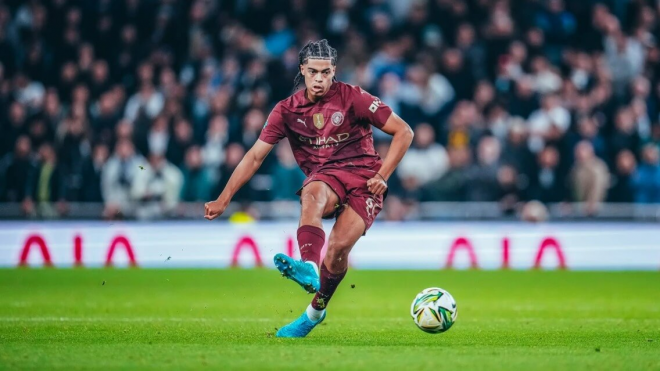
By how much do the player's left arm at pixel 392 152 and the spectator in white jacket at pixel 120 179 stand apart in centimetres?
916

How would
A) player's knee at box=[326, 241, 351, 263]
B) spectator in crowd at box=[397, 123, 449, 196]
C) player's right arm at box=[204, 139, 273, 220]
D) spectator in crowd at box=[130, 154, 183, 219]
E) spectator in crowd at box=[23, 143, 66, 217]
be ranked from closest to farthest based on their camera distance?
player's knee at box=[326, 241, 351, 263] < player's right arm at box=[204, 139, 273, 220] < spectator in crowd at box=[397, 123, 449, 196] < spectator in crowd at box=[130, 154, 183, 219] < spectator in crowd at box=[23, 143, 66, 217]

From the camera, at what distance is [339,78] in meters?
18.8

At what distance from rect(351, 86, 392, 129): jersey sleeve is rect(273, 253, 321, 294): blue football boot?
131cm

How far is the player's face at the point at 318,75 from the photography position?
877cm

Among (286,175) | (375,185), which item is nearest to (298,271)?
(375,185)

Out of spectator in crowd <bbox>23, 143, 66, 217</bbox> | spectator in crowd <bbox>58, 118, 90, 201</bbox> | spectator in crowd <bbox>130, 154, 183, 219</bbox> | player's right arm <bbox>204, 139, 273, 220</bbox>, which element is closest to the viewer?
player's right arm <bbox>204, 139, 273, 220</bbox>

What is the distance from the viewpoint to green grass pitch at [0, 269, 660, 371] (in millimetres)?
7383

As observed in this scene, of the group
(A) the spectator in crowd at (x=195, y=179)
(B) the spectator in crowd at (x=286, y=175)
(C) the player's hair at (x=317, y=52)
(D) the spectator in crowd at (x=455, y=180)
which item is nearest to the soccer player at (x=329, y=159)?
(C) the player's hair at (x=317, y=52)

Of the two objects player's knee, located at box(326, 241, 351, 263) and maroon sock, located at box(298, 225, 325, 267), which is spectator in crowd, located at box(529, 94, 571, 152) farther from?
maroon sock, located at box(298, 225, 325, 267)

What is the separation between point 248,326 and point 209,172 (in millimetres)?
7800

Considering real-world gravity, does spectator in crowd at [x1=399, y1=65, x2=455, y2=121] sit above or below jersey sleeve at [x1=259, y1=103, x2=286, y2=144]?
below

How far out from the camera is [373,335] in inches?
366

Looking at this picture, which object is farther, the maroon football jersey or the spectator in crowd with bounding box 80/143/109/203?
the spectator in crowd with bounding box 80/143/109/203

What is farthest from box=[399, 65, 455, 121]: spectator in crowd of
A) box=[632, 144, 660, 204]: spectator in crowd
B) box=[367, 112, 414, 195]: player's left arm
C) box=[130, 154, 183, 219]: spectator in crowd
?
box=[367, 112, 414, 195]: player's left arm
